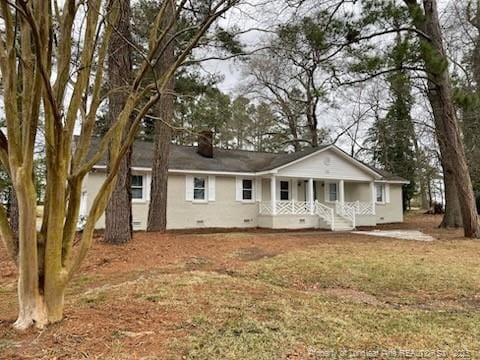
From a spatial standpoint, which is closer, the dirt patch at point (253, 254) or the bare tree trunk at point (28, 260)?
the bare tree trunk at point (28, 260)

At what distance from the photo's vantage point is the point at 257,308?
172 inches

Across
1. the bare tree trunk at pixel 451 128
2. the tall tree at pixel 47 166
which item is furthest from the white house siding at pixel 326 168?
the tall tree at pixel 47 166

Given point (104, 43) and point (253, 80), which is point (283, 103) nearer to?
point (253, 80)

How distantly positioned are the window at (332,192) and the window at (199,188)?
7613mm

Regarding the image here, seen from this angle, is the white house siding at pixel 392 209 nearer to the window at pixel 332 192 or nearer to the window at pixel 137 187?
the window at pixel 332 192

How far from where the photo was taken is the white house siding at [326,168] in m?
18.2

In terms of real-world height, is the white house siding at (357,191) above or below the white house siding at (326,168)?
below

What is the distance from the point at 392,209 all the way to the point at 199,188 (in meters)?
12.8

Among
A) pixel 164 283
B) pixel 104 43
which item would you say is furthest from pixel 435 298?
pixel 104 43

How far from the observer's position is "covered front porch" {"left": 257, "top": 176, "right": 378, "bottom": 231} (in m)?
17.8

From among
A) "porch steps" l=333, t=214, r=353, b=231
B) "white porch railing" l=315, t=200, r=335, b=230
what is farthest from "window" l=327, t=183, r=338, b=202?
"porch steps" l=333, t=214, r=353, b=231

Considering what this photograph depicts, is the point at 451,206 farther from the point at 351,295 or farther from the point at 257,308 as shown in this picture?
the point at 257,308

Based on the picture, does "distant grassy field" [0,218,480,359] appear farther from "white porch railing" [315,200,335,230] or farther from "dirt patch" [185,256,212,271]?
"white porch railing" [315,200,335,230]

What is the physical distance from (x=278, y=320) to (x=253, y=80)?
25885 millimetres
